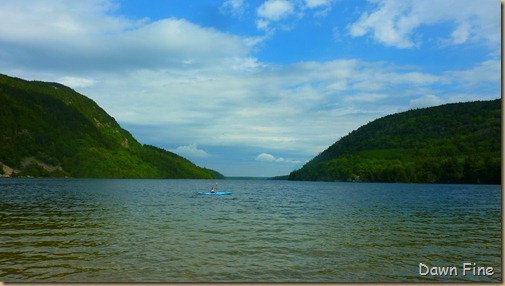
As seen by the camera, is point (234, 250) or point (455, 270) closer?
point (455, 270)

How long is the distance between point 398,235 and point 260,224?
607 inches

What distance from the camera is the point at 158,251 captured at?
28.9 metres

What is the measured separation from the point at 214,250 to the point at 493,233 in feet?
97.0

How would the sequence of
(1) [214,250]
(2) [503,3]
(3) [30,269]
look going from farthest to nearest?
1. (1) [214,250]
2. (3) [30,269]
3. (2) [503,3]

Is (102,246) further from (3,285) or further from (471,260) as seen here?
(471,260)

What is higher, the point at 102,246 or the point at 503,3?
the point at 503,3

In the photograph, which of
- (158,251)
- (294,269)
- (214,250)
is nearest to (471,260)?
(294,269)

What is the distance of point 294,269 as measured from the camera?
24375 mm

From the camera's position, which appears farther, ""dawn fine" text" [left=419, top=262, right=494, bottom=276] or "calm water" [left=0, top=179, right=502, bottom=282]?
""dawn fine" text" [left=419, top=262, right=494, bottom=276]

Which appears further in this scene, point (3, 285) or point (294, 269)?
point (294, 269)

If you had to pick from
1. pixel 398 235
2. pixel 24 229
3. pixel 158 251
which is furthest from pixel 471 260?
pixel 24 229

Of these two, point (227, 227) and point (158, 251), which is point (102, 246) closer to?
point (158, 251)

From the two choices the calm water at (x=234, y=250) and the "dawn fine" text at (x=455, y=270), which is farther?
the "dawn fine" text at (x=455, y=270)

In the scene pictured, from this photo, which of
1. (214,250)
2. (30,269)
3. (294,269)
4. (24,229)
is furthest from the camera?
(24,229)
